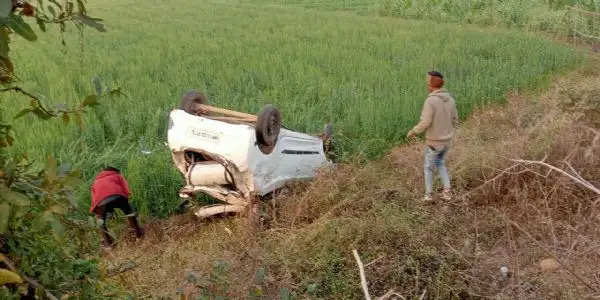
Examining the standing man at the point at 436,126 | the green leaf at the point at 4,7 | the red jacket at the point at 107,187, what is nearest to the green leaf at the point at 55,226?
the green leaf at the point at 4,7

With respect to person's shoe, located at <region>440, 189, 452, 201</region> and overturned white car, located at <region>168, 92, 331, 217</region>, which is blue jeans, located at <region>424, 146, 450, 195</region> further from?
overturned white car, located at <region>168, 92, 331, 217</region>

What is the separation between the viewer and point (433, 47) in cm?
A: 1115

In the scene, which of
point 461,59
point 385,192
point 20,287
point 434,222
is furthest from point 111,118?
point 461,59

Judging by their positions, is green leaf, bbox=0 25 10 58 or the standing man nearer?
green leaf, bbox=0 25 10 58

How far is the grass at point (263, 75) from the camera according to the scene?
612cm

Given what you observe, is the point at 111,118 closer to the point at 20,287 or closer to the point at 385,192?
the point at 385,192

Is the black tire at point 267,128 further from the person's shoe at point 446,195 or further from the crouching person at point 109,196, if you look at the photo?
the person's shoe at point 446,195

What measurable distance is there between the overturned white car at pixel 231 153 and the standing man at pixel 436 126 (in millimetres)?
1159

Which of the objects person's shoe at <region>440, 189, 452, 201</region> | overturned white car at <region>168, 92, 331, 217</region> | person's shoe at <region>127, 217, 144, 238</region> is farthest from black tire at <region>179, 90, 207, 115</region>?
person's shoe at <region>440, 189, 452, 201</region>

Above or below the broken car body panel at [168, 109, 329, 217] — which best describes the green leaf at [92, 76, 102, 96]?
above

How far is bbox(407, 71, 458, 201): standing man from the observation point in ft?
15.8

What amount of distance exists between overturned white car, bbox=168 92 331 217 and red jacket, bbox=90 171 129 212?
519mm

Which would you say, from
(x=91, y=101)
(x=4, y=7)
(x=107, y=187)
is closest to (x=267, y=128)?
(x=107, y=187)

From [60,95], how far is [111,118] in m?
1.49
